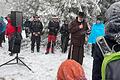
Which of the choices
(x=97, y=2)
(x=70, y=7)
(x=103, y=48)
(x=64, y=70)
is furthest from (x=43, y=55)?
(x=103, y=48)

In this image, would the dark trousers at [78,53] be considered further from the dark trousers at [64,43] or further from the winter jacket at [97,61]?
the winter jacket at [97,61]

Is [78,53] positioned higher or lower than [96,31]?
lower

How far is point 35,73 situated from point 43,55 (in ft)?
11.6

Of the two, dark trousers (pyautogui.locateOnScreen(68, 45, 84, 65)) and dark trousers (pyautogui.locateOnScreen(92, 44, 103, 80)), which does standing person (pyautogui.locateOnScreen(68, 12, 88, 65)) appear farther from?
dark trousers (pyautogui.locateOnScreen(92, 44, 103, 80))

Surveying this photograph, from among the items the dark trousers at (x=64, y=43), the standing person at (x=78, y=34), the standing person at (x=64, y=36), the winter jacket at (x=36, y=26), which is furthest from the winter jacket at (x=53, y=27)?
the standing person at (x=78, y=34)

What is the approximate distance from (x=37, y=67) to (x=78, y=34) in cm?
207

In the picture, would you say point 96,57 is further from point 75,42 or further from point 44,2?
point 44,2

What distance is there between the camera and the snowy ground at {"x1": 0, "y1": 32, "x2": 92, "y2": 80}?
1045cm

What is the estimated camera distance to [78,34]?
10.8 metres

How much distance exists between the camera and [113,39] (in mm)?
2482

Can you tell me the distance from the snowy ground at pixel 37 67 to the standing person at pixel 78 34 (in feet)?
2.45

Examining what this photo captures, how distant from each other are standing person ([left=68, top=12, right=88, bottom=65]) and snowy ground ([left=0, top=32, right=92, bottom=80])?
75cm

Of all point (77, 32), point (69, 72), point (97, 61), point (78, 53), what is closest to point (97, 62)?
point (97, 61)

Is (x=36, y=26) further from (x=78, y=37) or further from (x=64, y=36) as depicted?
(x=78, y=37)
